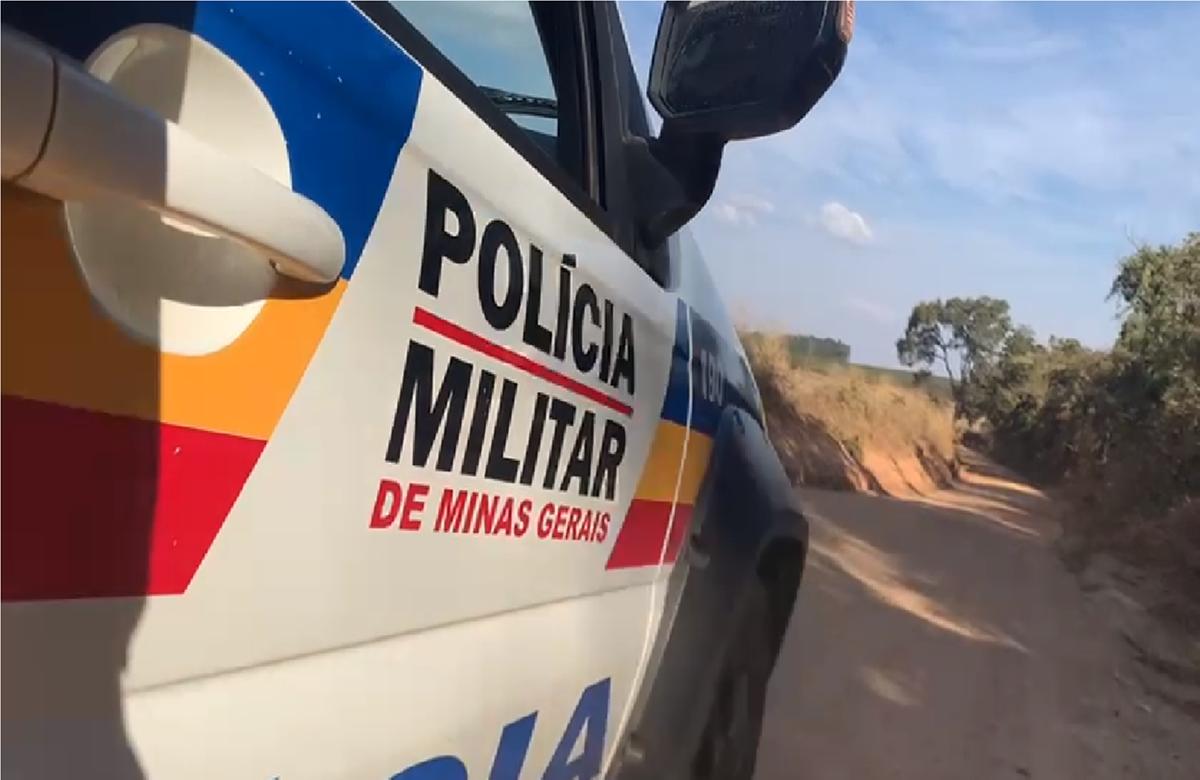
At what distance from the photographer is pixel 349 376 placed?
1101mm

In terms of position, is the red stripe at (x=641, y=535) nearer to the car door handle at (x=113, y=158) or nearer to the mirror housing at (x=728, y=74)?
the mirror housing at (x=728, y=74)

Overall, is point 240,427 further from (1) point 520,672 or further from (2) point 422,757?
(1) point 520,672

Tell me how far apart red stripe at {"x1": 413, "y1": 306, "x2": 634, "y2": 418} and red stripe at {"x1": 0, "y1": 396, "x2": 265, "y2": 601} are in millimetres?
293

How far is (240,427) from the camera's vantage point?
958 mm

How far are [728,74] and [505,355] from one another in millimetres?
650

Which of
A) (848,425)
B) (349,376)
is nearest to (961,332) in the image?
(848,425)

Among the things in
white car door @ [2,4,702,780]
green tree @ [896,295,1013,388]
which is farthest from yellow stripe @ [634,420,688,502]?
green tree @ [896,295,1013,388]

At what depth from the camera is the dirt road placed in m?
6.06

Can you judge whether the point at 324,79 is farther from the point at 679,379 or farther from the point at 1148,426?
the point at 1148,426

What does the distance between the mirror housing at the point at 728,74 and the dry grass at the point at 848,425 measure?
534 inches

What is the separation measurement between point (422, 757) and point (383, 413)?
0.38 metres

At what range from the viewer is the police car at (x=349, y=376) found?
31.5 inches

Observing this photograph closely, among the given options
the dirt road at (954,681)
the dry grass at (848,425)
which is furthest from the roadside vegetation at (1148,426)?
the dry grass at (848,425)

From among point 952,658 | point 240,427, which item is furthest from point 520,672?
point 952,658
